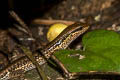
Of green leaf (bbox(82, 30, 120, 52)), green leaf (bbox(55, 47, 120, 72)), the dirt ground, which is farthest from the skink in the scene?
green leaf (bbox(55, 47, 120, 72))

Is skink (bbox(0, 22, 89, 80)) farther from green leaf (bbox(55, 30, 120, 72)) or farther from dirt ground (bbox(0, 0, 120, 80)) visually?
green leaf (bbox(55, 30, 120, 72))

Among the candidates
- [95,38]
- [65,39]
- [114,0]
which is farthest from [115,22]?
[95,38]

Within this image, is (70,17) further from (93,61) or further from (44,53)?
(93,61)

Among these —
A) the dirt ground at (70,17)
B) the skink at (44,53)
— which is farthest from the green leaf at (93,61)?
the dirt ground at (70,17)

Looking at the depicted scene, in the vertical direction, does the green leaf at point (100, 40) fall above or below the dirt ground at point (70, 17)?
below

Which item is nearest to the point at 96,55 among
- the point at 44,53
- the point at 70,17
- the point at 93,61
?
the point at 93,61

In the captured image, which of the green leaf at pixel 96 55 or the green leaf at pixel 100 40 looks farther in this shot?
the green leaf at pixel 100 40

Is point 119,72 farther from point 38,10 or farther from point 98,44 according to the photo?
point 38,10

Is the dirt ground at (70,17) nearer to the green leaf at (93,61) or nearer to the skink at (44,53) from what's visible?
the skink at (44,53)
